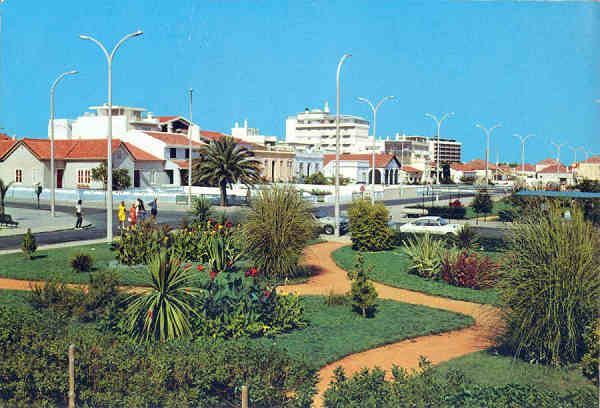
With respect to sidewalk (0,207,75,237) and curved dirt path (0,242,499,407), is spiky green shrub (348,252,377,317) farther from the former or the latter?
sidewalk (0,207,75,237)

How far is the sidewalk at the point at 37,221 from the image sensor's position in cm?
3111

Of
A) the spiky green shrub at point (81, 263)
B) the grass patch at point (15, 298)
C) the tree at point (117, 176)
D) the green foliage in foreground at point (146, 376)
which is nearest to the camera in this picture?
the green foliage in foreground at point (146, 376)

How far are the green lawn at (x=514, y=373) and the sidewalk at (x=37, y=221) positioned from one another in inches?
965

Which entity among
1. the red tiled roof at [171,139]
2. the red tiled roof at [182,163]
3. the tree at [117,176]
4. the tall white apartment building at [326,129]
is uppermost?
the tall white apartment building at [326,129]

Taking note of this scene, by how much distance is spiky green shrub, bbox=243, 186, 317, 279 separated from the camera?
18.2 metres

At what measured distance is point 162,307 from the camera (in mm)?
11859

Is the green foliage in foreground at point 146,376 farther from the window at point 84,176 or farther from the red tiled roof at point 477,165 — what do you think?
the red tiled roof at point 477,165

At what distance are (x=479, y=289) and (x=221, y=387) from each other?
11434 millimetres

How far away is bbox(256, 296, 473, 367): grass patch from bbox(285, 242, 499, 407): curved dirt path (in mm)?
199

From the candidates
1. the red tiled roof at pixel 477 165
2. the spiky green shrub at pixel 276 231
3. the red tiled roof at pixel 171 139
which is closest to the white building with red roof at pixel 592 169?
the spiky green shrub at pixel 276 231

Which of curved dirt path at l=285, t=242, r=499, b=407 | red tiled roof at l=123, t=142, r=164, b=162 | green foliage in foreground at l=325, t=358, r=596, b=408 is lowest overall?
curved dirt path at l=285, t=242, r=499, b=407

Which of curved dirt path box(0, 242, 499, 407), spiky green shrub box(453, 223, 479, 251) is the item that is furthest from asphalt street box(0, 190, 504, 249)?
spiky green shrub box(453, 223, 479, 251)

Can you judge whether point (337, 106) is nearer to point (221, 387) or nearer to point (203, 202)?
point (203, 202)

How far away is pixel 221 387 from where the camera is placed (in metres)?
9.07
